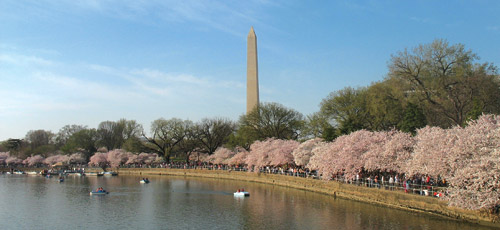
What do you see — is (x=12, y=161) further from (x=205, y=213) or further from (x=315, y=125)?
(x=205, y=213)

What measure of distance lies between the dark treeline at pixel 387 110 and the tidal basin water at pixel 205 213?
14.6 metres

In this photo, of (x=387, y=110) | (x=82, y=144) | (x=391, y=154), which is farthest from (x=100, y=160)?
(x=391, y=154)

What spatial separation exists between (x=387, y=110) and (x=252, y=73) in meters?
36.9

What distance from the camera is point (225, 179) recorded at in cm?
7469

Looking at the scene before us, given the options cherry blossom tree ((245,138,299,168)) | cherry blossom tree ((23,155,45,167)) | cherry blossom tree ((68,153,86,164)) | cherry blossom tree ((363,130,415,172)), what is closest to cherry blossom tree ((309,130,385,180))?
cherry blossom tree ((363,130,415,172))

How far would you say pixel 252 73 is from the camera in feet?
276

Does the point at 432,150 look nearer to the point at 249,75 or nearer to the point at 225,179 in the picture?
the point at 225,179

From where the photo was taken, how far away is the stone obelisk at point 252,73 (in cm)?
8356

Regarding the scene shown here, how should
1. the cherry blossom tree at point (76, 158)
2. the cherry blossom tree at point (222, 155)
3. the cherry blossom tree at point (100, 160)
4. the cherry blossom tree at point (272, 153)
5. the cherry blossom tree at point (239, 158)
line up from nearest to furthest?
the cherry blossom tree at point (272, 153) < the cherry blossom tree at point (239, 158) < the cherry blossom tree at point (222, 155) < the cherry blossom tree at point (100, 160) < the cherry blossom tree at point (76, 158)

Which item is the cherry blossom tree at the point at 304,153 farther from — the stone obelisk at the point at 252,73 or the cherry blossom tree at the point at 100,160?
the cherry blossom tree at the point at 100,160

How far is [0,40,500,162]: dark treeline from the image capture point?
4572cm

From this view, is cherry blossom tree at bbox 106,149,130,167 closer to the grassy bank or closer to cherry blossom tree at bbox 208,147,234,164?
cherry blossom tree at bbox 208,147,234,164

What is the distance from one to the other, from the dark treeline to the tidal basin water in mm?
14551

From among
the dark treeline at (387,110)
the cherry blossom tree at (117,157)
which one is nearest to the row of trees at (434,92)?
the dark treeline at (387,110)
